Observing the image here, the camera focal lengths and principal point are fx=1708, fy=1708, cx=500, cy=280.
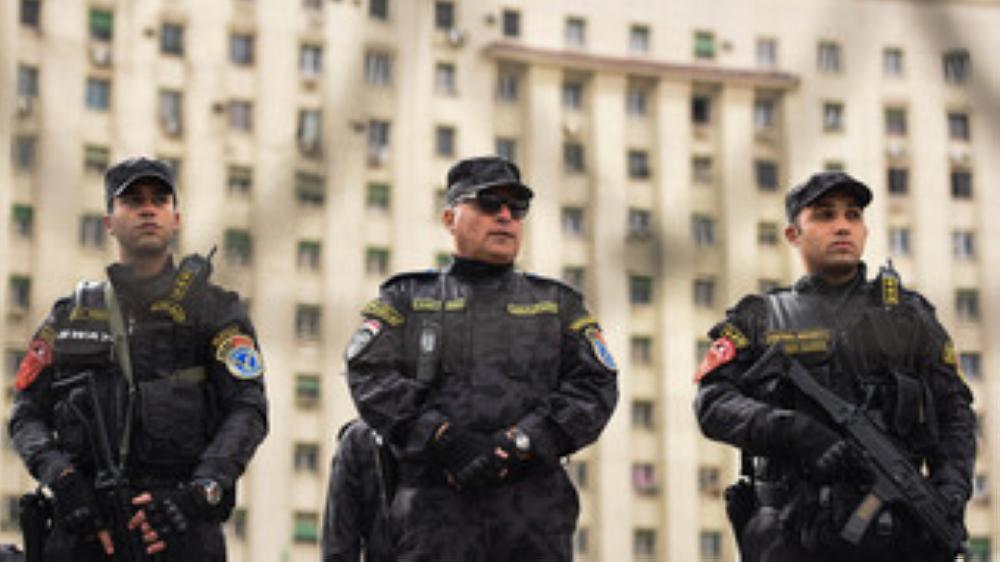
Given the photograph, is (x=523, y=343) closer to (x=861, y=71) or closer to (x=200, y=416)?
(x=200, y=416)

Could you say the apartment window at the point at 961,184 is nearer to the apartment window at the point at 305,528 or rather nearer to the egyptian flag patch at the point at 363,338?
the egyptian flag patch at the point at 363,338

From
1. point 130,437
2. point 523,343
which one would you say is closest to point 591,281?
point 523,343

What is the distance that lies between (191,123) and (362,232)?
403 centimetres

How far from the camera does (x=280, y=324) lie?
3.68 m

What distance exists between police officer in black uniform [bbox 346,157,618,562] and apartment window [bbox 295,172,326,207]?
0.97 metres

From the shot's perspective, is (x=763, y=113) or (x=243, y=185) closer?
(x=243, y=185)

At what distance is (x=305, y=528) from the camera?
2659 cm

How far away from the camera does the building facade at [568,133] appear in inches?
112

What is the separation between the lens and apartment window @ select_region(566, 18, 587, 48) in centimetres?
492

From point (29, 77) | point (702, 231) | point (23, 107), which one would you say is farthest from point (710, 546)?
point (702, 231)

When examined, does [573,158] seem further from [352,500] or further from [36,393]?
[352,500]

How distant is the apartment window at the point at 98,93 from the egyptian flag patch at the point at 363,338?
4.59 m

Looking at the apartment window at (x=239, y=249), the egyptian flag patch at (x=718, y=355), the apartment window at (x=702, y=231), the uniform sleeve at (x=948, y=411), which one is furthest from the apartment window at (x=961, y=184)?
the apartment window at (x=239, y=249)

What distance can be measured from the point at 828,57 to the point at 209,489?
177 centimetres
